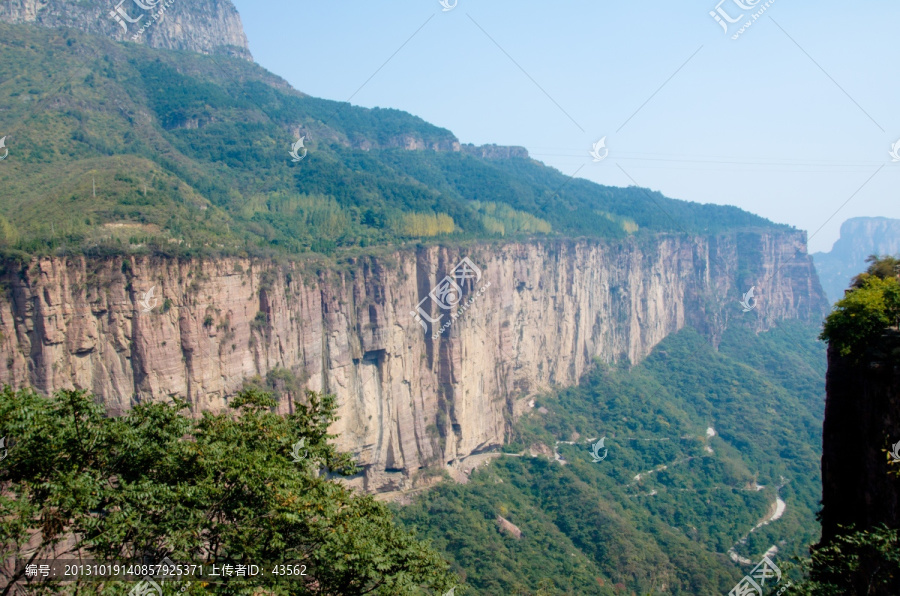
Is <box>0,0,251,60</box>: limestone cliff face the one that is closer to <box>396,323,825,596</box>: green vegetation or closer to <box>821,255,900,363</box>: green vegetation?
<box>396,323,825,596</box>: green vegetation

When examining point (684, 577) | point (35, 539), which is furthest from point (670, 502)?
point (35, 539)

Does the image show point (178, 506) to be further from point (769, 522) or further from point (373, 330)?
point (769, 522)

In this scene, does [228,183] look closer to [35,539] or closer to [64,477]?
[35,539]

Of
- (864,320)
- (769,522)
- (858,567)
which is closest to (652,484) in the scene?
(769,522)

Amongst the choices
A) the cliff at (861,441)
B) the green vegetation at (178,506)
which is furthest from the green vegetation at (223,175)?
the cliff at (861,441)

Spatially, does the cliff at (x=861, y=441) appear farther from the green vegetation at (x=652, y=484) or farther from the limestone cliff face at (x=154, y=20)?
the limestone cliff face at (x=154, y=20)

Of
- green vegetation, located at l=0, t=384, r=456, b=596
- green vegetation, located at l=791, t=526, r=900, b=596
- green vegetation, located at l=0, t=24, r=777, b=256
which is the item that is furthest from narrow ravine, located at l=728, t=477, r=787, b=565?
green vegetation, located at l=0, t=384, r=456, b=596
